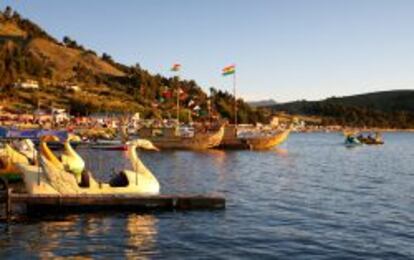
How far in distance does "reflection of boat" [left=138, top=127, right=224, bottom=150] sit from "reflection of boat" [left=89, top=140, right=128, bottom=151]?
16.8ft

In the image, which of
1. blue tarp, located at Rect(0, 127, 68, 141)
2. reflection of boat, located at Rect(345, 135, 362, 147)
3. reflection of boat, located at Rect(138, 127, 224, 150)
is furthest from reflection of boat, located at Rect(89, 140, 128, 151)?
reflection of boat, located at Rect(345, 135, 362, 147)

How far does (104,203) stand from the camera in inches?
1427

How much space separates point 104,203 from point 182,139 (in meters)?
73.7

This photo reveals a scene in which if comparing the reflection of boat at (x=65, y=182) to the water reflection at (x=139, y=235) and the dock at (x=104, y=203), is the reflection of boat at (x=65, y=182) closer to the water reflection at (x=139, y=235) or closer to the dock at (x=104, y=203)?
the dock at (x=104, y=203)

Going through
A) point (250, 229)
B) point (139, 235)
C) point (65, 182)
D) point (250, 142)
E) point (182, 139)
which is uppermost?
point (182, 139)

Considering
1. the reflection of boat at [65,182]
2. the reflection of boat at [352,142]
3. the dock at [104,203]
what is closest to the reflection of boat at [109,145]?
the reflection of boat at [65,182]

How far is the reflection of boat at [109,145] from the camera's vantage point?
4124 inches

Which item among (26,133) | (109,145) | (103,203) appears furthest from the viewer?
(109,145)

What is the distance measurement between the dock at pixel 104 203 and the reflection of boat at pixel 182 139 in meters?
71.1

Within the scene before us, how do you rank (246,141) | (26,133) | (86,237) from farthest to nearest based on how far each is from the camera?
(246,141) < (26,133) < (86,237)

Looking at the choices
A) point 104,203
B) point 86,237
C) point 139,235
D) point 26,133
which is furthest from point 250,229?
point 26,133

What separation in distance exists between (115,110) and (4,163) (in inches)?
5877

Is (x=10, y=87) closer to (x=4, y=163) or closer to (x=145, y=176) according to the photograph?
(x=4, y=163)

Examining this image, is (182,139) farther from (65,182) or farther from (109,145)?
(65,182)
